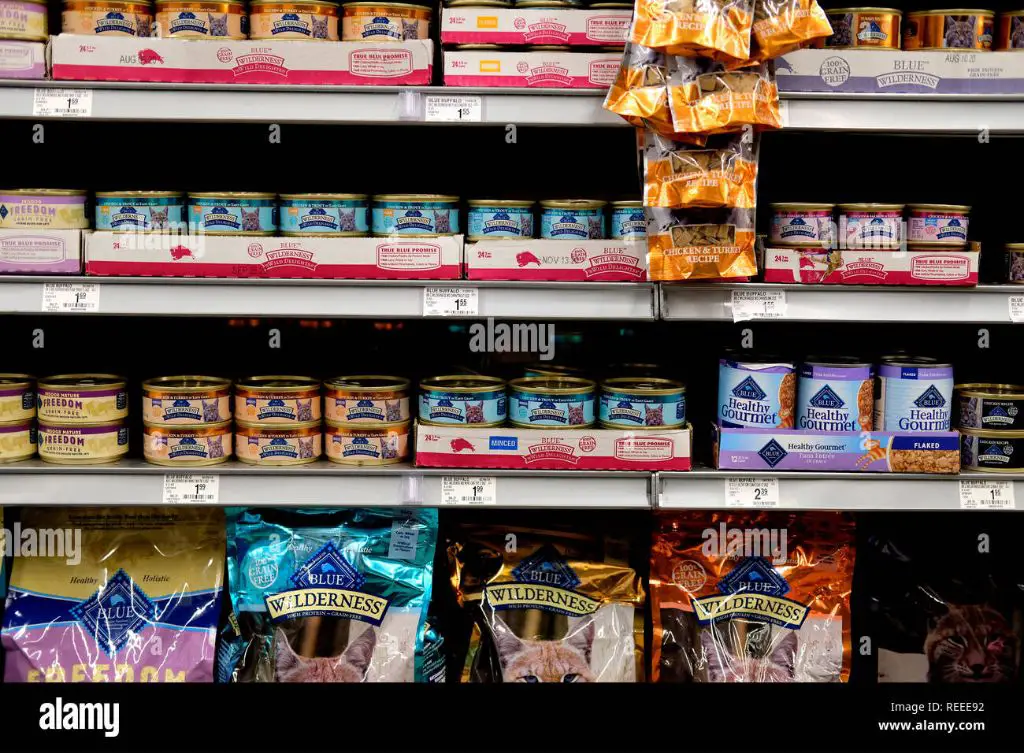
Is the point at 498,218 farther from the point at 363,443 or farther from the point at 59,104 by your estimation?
the point at 59,104

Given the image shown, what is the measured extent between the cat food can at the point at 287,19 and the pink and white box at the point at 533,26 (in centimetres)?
29

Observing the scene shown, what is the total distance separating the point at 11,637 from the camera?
207 centimetres

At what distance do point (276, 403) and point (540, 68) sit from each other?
952 mm

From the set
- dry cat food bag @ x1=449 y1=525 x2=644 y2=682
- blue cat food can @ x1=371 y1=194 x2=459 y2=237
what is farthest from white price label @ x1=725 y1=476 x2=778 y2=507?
blue cat food can @ x1=371 y1=194 x2=459 y2=237

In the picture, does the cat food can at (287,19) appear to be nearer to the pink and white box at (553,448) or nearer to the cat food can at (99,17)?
the cat food can at (99,17)

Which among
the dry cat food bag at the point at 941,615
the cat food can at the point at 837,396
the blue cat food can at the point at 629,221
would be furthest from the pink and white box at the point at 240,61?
the dry cat food bag at the point at 941,615

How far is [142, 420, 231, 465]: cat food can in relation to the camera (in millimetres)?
1969

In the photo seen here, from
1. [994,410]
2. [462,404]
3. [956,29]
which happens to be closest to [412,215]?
[462,404]

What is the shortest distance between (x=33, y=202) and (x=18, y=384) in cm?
42

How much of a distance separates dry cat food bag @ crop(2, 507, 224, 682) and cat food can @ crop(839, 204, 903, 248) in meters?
1.68

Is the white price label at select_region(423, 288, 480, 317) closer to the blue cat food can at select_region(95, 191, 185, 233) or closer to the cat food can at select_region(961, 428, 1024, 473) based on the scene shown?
the blue cat food can at select_region(95, 191, 185, 233)

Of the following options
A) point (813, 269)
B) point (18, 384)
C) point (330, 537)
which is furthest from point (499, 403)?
point (18, 384)

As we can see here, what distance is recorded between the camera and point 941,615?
2160 mm

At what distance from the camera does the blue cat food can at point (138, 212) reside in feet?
6.30
